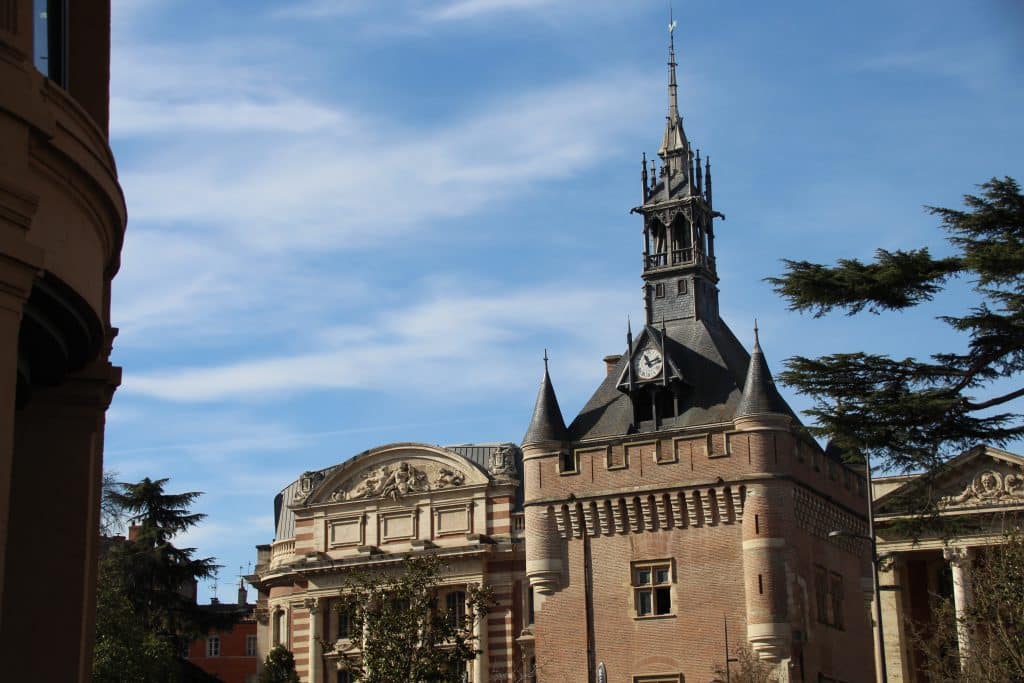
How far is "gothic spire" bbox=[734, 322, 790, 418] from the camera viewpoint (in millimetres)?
40653

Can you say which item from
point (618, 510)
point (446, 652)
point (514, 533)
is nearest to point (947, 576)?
point (514, 533)

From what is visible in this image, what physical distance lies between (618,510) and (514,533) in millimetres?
15097

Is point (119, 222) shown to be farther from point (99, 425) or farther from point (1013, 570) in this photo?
point (1013, 570)

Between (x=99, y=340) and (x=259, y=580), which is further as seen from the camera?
(x=259, y=580)

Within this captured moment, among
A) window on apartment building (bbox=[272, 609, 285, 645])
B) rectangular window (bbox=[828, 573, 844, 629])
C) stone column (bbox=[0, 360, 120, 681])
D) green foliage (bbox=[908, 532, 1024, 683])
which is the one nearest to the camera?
stone column (bbox=[0, 360, 120, 681])

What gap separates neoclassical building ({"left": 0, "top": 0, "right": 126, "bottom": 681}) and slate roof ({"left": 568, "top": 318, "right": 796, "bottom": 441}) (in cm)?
2949

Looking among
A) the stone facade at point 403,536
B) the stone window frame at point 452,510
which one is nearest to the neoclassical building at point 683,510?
the stone facade at point 403,536

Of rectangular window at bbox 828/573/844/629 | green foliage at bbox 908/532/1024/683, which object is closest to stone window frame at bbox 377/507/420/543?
rectangular window at bbox 828/573/844/629

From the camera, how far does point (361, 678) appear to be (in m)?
33.8

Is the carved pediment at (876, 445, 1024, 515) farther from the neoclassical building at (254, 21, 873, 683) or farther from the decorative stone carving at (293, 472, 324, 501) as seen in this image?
the decorative stone carving at (293, 472, 324, 501)

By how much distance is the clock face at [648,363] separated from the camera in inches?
1806

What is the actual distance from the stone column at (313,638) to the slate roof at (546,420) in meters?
17.4

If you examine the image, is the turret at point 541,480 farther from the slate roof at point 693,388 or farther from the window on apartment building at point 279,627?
the window on apartment building at point 279,627

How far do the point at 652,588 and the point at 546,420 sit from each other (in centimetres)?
634
